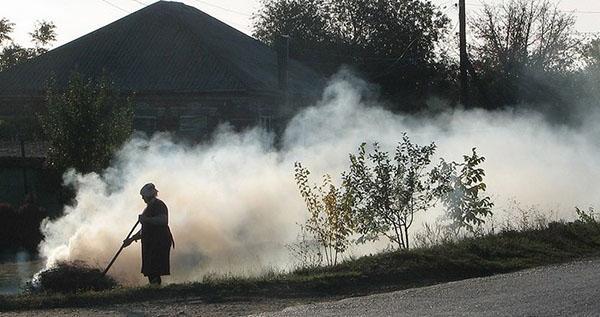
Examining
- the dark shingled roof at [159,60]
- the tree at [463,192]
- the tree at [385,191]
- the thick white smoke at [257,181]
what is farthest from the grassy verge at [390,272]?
the dark shingled roof at [159,60]

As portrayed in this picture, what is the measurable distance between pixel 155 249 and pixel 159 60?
26461 mm

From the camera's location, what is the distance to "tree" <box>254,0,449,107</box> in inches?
2534

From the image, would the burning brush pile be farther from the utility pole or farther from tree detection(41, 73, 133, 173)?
the utility pole

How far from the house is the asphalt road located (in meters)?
25.2

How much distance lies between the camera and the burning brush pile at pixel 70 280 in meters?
16.0

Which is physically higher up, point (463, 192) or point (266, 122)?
point (266, 122)

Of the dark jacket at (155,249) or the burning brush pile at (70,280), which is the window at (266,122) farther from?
the dark jacket at (155,249)

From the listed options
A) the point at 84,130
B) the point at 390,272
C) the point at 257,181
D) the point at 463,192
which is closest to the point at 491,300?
the point at 390,272

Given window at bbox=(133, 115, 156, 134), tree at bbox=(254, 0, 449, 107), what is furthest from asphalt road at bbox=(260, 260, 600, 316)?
tree at bbox=(254, 0, 449, 107)

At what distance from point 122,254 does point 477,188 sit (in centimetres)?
707

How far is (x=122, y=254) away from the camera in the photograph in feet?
63.2

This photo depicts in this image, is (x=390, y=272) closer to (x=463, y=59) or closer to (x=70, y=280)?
(x=70, y=280)

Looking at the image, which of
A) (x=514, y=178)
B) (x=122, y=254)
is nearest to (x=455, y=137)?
(x=514, y=178)

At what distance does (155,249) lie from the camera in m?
16.0
